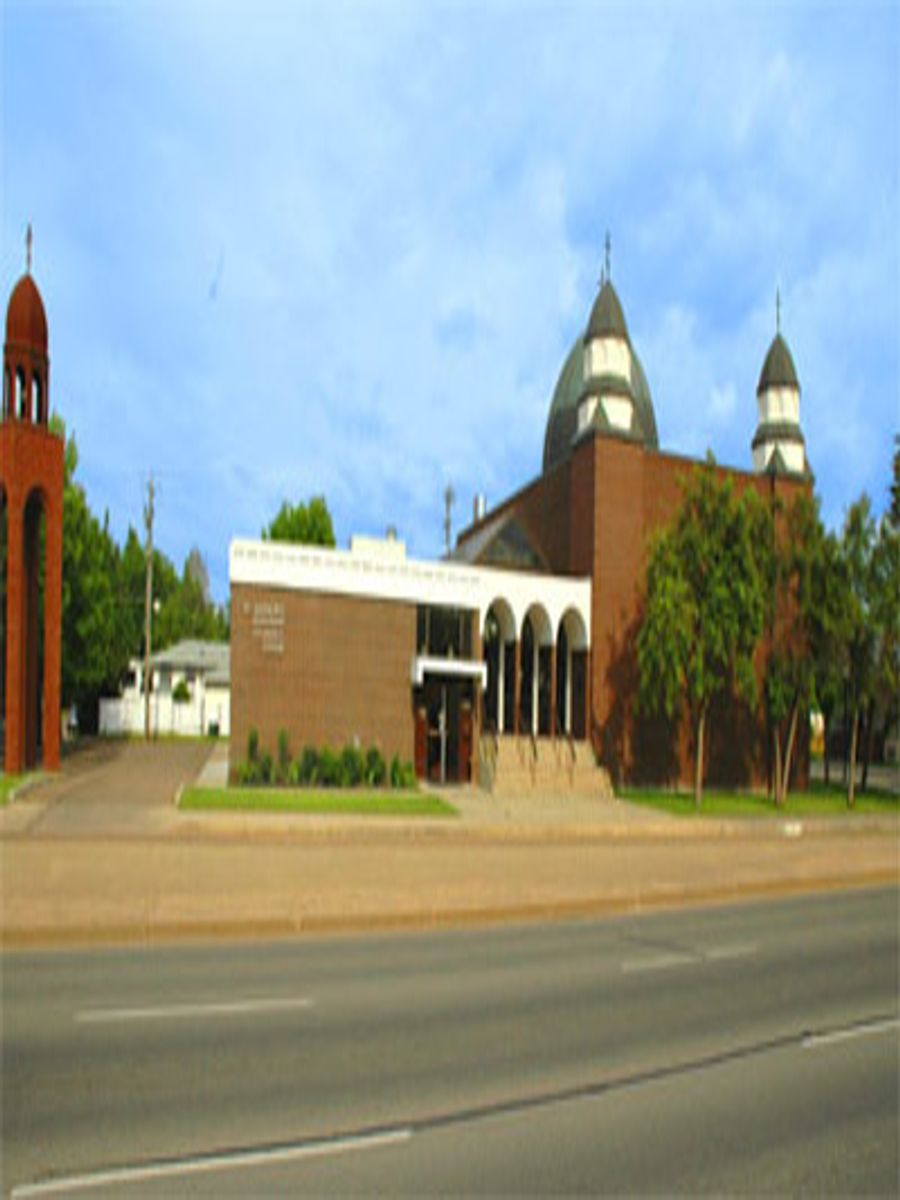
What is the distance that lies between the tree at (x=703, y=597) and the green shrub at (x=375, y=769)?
8234 mm

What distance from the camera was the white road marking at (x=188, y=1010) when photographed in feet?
23.6

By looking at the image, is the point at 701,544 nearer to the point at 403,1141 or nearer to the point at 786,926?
the point at 786,926

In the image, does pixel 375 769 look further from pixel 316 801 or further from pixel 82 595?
pixel 82 595

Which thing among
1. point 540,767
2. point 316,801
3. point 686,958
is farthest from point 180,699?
point 686,958

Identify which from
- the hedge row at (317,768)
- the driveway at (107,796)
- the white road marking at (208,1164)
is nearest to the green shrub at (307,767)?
the hedge row at (317,768)

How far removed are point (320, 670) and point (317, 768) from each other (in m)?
A: 2.80

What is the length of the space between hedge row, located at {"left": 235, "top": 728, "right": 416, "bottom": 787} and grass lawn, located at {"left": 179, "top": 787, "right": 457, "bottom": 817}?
0.84 metres

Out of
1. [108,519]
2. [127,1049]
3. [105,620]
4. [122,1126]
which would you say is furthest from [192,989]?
[108,519]

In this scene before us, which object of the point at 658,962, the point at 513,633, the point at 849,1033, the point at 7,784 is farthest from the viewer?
the point at 513,633

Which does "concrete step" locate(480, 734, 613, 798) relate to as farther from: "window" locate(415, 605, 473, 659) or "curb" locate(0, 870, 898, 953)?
"curb" locate(0, 870, 898, 953)

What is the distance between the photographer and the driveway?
58.0ft

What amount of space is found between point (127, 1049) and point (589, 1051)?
3158 mm

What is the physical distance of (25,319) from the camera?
27.7 meters

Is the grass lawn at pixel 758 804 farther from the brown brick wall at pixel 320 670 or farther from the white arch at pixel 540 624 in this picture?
the brown brick wall at pixel 320 670
